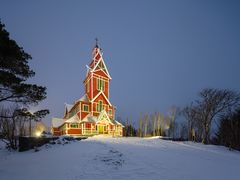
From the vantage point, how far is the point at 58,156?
13.0 m

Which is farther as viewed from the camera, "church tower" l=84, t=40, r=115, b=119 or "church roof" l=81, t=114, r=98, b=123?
"church tower" l=84, t=40, r=115, b=119

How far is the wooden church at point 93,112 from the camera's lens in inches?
1227

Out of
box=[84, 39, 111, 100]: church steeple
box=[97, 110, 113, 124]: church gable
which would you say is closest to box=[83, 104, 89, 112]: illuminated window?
box=[84, 39, 111, 100]: church steeple

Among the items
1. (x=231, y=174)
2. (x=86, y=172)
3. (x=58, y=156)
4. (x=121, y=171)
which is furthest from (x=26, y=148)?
(x=231, y=174)

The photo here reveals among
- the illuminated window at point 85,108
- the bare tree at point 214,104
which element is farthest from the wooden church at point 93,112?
the bare tree at point 214,104

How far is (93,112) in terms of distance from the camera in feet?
109

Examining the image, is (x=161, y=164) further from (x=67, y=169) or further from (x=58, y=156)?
(x=58, y=156)

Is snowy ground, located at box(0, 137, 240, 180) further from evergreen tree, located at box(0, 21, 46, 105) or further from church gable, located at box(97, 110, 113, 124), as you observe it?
church gable, located at box(97, 110, 113, 124)

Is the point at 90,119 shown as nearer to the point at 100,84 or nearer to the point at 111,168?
the point at 100,84

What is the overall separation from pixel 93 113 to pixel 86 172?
23590 millimetres

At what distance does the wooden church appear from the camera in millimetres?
31172

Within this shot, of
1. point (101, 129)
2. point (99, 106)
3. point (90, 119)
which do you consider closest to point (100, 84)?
point (99, 106)

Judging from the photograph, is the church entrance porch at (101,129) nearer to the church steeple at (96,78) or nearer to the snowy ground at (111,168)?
the church steeple at (96,78)

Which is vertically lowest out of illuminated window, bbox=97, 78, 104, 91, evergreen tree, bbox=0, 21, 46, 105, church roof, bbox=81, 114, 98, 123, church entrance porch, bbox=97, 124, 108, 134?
church entrance porch, bbox=97, 124, 108, 134
